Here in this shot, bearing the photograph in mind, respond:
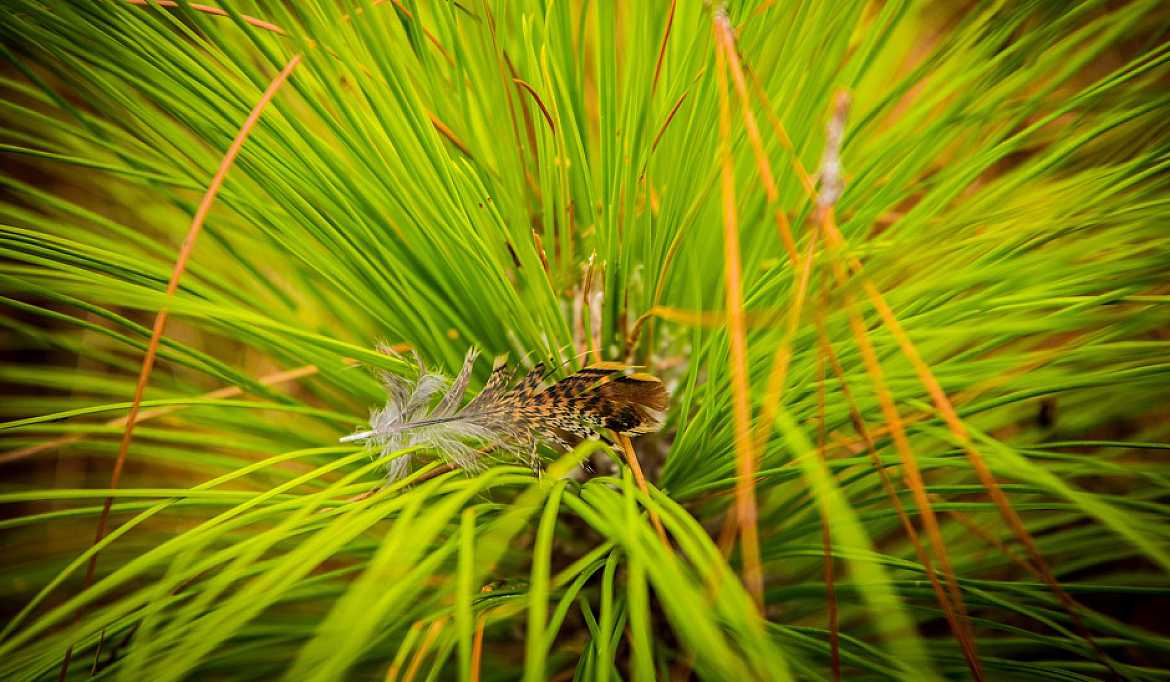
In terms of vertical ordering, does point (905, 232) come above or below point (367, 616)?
above

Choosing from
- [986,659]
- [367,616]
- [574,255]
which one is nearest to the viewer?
[367,616]

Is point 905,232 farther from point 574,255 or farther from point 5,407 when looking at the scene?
point 5,407

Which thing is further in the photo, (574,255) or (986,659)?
(574,255)

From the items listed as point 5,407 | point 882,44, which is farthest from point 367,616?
point 5,407

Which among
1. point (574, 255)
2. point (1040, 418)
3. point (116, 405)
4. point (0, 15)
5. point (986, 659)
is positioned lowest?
point (986, 659)
